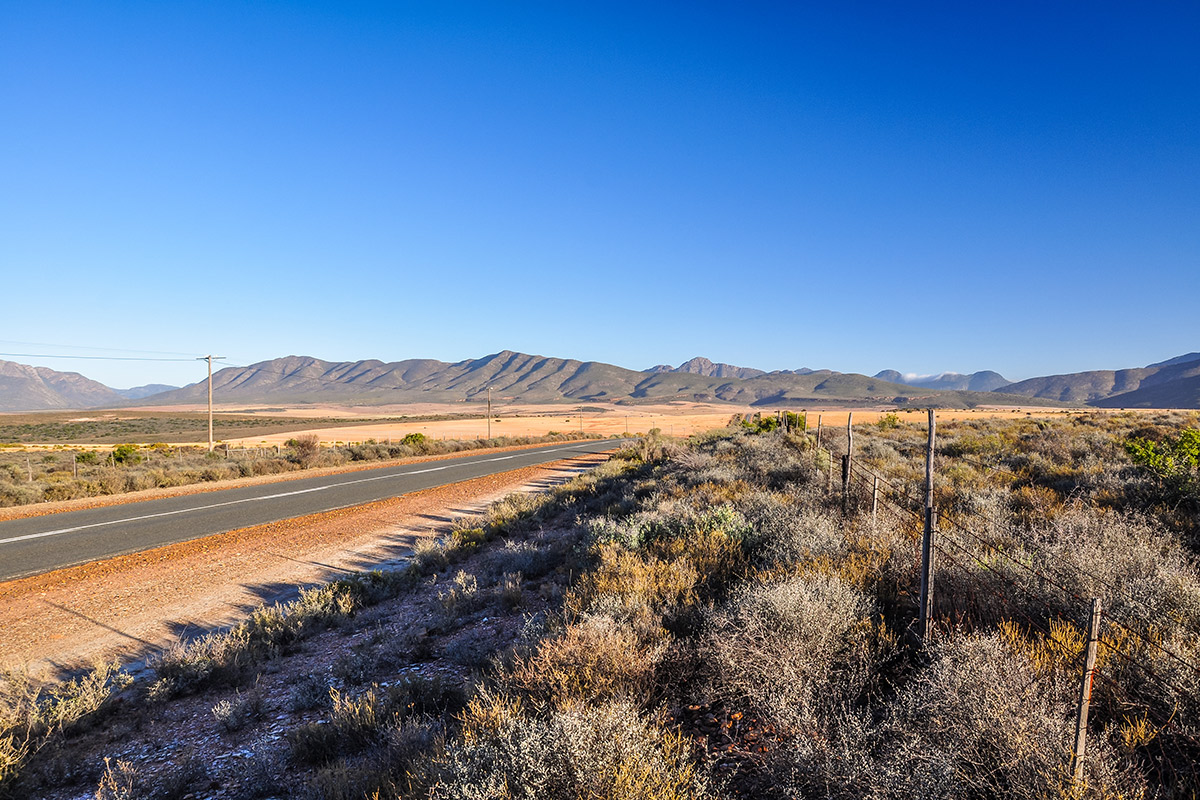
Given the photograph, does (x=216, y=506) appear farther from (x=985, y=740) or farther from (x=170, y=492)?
(x=985, y=740)

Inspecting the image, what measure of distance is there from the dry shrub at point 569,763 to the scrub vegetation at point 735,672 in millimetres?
14

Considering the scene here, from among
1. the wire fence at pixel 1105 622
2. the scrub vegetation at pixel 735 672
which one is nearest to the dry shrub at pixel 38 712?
the scrub vegetation at pixel 735 672

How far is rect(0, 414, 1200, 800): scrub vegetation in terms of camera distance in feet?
8.80

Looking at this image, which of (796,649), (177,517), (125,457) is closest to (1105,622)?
(796,649)

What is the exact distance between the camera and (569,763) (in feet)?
8.70

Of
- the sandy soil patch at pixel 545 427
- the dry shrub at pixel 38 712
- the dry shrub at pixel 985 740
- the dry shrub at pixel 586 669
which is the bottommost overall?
the sandy soil patch at pixel 545 427

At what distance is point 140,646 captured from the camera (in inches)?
267

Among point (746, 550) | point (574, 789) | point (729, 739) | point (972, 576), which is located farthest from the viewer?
point (746, 550)

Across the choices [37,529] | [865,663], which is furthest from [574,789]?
[37,529]

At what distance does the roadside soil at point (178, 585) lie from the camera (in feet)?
22.5

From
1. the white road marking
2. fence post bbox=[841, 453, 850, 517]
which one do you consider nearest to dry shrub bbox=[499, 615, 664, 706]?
fence post bbox=[841, 453, 850, 517]

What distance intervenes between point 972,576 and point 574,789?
413 cm

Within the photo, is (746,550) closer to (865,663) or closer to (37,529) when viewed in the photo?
(865,663)

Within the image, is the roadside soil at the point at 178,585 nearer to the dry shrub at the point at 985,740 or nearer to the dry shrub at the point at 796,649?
the dry shrub at the point at 796,649
